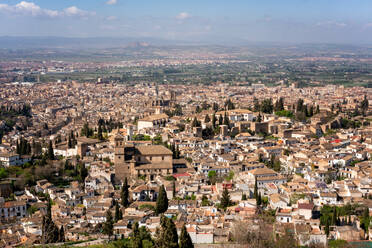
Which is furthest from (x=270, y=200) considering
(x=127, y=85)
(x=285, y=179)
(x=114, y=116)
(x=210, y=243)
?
(x=127, y=85)

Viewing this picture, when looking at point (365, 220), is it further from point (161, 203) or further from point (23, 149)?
point (23, 149)

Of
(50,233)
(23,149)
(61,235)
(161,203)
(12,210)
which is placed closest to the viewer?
(50,233)

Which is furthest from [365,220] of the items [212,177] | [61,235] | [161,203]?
[61,235]

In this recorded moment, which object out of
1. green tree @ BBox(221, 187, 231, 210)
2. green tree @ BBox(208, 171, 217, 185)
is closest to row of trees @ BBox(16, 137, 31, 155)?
green tree @ BBox(208, 171, 217, 185)

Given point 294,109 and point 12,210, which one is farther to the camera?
point 294,109

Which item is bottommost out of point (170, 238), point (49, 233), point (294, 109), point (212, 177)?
point (49, 233)

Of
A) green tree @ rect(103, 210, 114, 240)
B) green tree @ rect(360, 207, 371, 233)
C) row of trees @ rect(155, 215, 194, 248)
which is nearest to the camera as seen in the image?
row of trees @ rect(155, 215, 194, 248)

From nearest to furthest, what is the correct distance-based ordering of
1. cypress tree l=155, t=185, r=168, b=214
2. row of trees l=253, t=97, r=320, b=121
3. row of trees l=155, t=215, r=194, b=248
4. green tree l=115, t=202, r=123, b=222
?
1. row of trees l=155, t=215, r=194, b=248
2. green tree l=115, t=202, r=123, b=222
3. cypress tree l=155, t=185, r=168, b=214
4. row of trees l=253, t=97, r=320, b=121

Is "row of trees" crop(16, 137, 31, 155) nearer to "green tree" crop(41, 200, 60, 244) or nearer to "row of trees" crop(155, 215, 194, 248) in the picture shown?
"green tree" crop(41, 200, 60, 244)

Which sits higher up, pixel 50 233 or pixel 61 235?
pixel 50 233

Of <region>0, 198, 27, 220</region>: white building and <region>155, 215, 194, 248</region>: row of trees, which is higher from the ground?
<region>155, 215, 194, 248</region>: row of trees

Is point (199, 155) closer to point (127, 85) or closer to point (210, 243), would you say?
point (210, 243)
